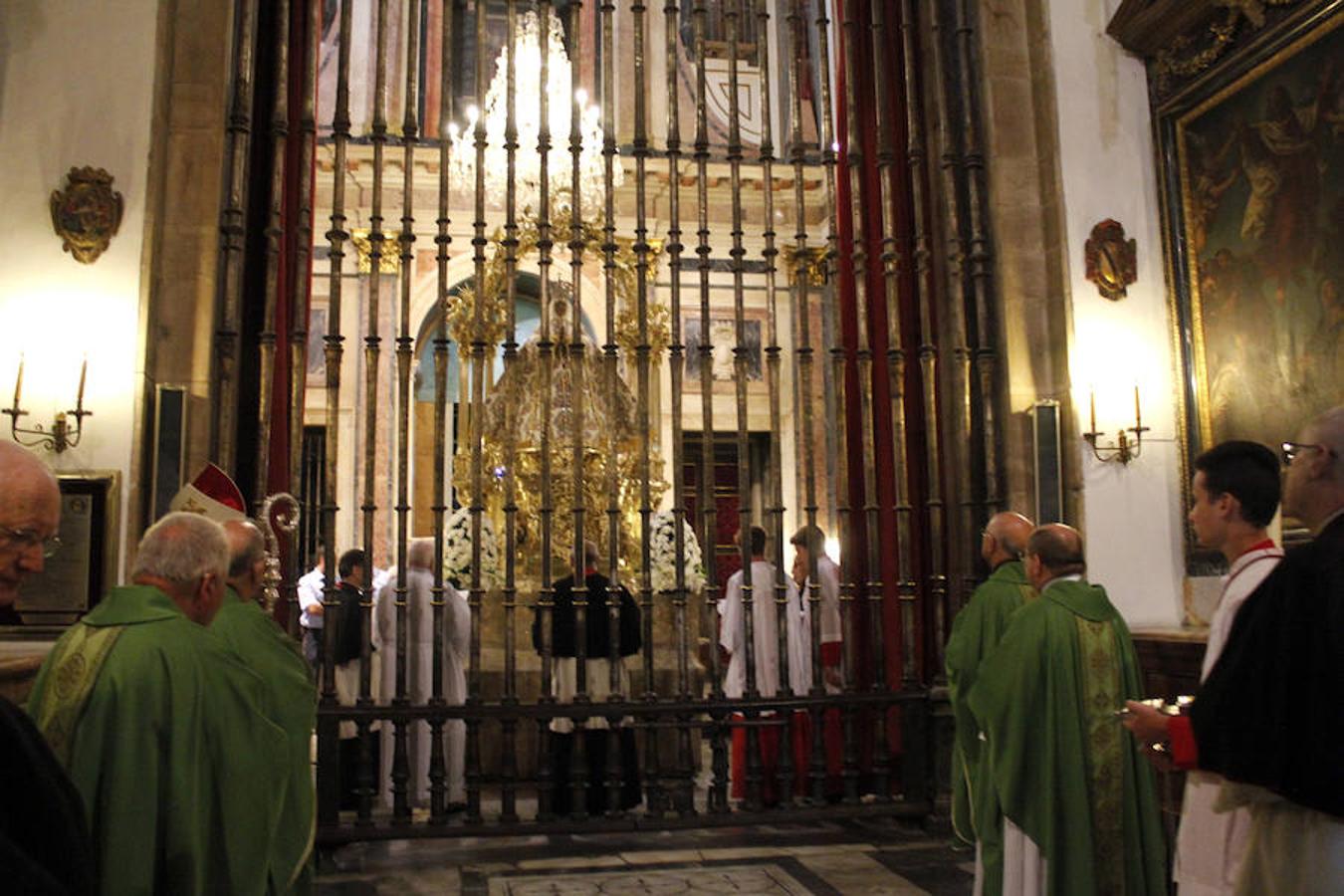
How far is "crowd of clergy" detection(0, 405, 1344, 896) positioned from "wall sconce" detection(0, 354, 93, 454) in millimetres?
1370

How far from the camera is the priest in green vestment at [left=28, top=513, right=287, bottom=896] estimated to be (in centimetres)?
214

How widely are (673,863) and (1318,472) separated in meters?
3.81

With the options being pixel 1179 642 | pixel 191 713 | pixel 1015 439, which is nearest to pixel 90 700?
pixel 191 713

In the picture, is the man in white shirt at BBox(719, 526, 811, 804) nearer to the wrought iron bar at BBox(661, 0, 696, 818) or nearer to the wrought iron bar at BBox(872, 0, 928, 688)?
the wrought iron bar at BBox(661, 0, 696, 818)

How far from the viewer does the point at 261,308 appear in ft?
19.3

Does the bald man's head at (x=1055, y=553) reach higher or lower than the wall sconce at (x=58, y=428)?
lower

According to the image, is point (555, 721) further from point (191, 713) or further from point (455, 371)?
point (455, 371)

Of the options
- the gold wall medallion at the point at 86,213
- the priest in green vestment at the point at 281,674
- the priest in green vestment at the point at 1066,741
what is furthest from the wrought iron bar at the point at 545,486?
the priest in green vestment at the point at 1066,741

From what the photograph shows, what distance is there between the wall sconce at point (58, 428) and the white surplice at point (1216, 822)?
15.2 feet

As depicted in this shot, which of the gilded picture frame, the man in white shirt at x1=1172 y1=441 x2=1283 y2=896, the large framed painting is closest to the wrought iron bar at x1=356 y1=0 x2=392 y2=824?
the gilded picture frame

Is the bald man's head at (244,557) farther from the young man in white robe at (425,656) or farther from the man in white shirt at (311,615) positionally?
the man in white shirt at (311,615)

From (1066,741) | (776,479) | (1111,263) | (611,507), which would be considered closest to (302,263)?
(611,507)

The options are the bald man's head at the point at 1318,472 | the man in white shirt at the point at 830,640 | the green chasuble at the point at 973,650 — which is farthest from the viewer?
the man in white shirt at the point at 830,640

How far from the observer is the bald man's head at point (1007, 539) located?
14.4 feet
